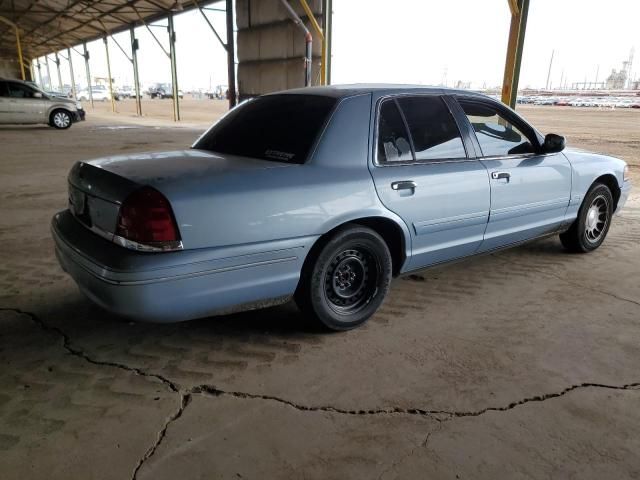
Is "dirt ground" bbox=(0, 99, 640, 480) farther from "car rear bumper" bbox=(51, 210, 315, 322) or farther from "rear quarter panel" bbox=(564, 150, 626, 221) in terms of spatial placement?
"rear quarter panel" bbox=(564, 150, 626, 221)

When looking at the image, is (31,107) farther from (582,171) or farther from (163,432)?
(163,432)

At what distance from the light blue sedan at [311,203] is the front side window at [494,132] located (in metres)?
0.01

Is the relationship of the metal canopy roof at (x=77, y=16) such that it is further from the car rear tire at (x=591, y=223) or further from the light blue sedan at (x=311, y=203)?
the light blue sedan at (x=311, y=203)

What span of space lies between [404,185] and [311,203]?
0.70m

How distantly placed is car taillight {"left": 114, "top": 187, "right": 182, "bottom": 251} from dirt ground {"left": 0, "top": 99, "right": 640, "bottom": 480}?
0.73 meters

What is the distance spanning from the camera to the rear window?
9.75 ft

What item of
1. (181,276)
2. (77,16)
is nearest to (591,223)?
(181,276)

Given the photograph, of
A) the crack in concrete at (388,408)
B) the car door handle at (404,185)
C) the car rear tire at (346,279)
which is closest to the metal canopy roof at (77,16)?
the car door handle at (404,185)

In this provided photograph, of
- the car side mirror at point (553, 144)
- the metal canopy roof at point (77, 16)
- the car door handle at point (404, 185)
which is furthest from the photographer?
the metal canopy roof at point (77, 16)

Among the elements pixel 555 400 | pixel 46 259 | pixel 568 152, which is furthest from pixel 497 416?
pixel 46 259

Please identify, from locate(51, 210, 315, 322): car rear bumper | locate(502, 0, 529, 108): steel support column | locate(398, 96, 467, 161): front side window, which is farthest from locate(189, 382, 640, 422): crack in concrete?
locate(502, 0, 529, 108): steel support column

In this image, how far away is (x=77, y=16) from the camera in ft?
87.7

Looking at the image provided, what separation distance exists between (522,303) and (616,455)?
5.31 ft

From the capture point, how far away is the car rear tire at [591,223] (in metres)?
4.60
